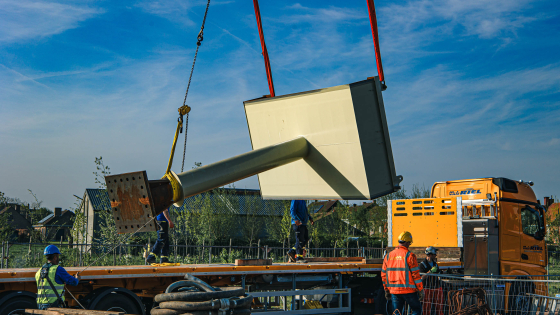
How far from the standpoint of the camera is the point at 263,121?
7.76m

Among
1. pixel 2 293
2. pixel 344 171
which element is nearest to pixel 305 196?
pixel 344 171

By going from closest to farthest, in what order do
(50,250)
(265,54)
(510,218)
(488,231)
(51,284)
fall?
(51,284), (50,250), (265,54), (488,231), (510,218)

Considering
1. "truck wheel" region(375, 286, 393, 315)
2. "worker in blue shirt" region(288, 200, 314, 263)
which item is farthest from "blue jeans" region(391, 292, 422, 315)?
"worker in blue shirt" region(288, 200, 314, 263)

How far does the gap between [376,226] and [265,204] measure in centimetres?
Answer: 942

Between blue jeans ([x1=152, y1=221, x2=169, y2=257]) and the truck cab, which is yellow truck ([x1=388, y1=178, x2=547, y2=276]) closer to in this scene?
the truck cab

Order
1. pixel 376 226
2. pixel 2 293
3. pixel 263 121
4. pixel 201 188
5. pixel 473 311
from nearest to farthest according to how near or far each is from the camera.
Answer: pixel 201 188 < pixel 2 293 < pixel 263 121 < pixel 473 311 < pixel 376 226

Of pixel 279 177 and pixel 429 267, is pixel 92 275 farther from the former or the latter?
pixel 429 267

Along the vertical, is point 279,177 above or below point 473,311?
above

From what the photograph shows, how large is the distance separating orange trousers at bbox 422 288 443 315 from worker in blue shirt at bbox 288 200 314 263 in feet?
8.05

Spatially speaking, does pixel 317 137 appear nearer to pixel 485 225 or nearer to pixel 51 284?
pixel 51 284

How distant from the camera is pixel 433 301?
372 inches

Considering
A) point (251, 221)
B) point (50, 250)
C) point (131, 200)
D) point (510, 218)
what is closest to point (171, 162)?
point (131, 200)

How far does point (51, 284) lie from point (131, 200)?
2.39m

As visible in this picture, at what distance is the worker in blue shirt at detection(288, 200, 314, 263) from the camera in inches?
390
